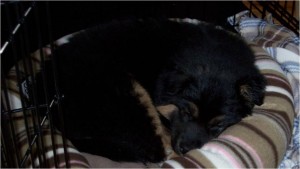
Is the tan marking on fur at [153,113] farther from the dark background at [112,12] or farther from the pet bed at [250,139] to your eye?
the dark background at [112,12]

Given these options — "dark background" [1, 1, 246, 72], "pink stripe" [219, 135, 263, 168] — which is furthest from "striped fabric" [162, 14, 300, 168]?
"dark background" [1, 1, 246, 72]

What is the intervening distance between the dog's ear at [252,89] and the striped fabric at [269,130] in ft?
0.30

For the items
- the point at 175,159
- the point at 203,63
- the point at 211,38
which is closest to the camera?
the point at 175,159

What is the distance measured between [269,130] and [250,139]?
0.11 metres

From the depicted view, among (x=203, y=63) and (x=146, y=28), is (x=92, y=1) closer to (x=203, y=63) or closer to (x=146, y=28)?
(x=146, y=28)

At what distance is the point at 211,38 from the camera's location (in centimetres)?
226

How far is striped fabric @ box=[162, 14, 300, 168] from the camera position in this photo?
6.11ft

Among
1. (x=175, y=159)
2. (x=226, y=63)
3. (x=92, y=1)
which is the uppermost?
(x=92, y=1)

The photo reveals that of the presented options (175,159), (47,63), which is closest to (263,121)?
(175,159)

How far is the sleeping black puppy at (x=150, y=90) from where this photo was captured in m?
2.00

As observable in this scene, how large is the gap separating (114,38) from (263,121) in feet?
2.97

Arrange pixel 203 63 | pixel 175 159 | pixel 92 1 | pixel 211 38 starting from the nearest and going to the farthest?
pixel 175 159
pixel 203 63
pixel 211 38
pixel 92 1

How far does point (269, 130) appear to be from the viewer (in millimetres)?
1977

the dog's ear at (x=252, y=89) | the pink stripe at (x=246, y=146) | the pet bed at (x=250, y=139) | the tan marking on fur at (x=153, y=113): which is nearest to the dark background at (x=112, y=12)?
the pet bed at (x=250, y=139)
